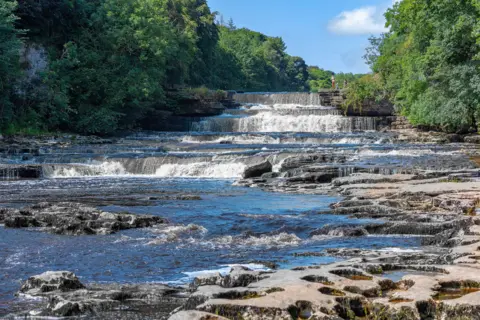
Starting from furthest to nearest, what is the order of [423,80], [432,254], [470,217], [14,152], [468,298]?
[423,80], [14,152], [470,217], [432,254], [468,298]

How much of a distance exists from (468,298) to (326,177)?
49.4 ft

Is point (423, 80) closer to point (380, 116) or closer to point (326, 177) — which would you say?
point (380, 116)

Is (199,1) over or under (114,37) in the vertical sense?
over

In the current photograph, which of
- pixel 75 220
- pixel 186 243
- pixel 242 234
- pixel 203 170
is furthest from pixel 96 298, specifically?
pixel 203 170

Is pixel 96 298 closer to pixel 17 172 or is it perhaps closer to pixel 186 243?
pixel 186 243

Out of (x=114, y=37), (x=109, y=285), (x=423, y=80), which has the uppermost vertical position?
(x=114, y=37)

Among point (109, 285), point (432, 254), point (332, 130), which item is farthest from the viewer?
point (332, 130)

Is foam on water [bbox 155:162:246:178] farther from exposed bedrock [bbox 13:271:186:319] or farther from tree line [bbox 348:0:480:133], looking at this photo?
exposed bedrock [bbox 13:271:186:319]

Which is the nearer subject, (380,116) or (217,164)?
(217,164)

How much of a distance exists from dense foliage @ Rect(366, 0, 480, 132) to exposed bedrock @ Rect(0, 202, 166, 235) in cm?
1801

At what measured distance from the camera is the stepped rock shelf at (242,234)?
7.11 meters

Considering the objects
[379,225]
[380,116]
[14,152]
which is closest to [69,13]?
[14,152]

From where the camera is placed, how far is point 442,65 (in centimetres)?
3331

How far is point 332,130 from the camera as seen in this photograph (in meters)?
41.6
